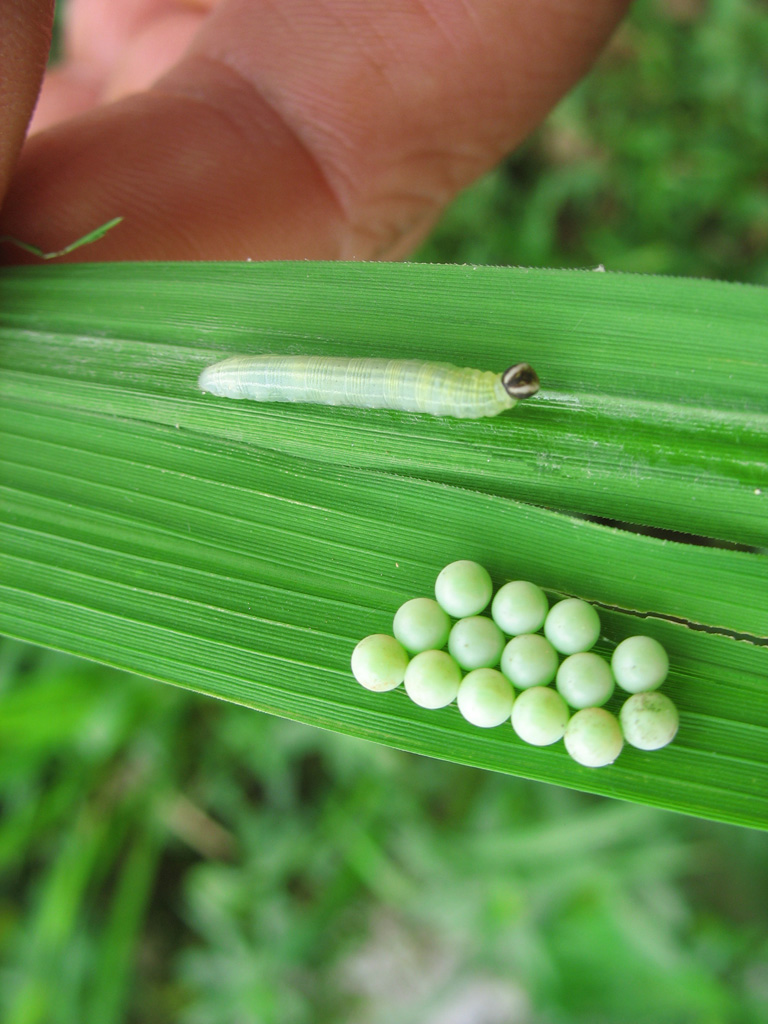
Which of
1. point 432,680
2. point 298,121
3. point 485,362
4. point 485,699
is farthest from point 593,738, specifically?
point 298,121

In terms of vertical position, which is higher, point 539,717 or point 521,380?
point 521,380

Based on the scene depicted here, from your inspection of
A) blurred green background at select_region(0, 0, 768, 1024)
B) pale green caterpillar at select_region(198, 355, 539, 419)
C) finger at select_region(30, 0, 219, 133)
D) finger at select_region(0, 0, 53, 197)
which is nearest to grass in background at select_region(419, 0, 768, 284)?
blurred green background at select_region(0, 0, 768, 1024)

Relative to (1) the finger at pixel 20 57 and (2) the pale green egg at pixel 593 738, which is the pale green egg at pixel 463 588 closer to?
(2) the pale green egg at pixel 593 738

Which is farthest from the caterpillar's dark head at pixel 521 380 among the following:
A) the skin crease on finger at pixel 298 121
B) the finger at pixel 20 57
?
the skin crease on finger at pixel 298 121

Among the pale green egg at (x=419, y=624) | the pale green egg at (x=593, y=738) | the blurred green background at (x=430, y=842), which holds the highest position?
the pale green egg at (x=419, y=624)

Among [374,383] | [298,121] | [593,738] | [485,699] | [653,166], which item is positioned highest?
[298,121]

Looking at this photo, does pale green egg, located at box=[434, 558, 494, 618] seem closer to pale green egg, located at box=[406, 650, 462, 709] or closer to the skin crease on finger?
pale green egg, located at box=[406, 650, 462, 709]

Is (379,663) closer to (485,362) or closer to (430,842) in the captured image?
(485,362)
